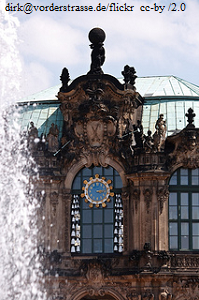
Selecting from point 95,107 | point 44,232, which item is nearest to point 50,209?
point 44,232

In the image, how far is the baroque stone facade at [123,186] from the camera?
6506 cm

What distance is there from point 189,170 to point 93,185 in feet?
17.3

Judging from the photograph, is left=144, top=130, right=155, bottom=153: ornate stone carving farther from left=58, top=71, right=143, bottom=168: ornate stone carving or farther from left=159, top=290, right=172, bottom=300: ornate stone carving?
left=159, top=290, right=172, bottom=300: ornate stone carving

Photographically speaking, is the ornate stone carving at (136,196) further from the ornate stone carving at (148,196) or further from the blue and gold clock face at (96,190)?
the blue and gold clock face at (96,190)

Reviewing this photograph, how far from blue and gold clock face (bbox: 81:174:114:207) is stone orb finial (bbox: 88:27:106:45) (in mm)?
7545

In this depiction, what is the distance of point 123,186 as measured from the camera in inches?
2628

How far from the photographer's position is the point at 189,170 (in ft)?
217

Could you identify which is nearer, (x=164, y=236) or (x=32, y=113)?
(x=164, y=236)

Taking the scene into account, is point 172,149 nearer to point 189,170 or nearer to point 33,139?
point 189,170

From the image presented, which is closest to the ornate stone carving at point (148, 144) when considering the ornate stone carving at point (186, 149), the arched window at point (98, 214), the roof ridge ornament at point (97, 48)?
the ornate stone carving at point (186, 149)

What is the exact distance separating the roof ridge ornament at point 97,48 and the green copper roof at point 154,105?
3.57 meters

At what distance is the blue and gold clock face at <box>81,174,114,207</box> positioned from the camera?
6694 centimetres

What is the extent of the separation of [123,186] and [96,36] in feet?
27.9

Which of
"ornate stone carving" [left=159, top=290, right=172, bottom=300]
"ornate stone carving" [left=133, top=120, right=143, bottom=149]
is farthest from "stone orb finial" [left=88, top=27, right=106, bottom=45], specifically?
"ornate stone carving" [left=159, top=290, right=172, bottom=300]
